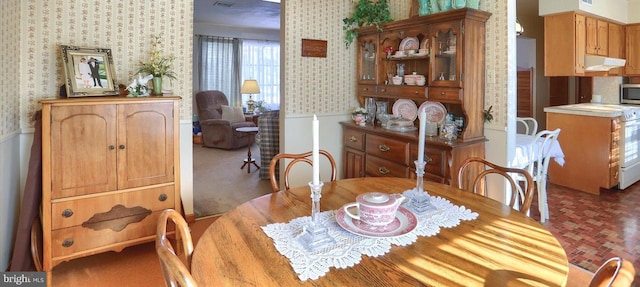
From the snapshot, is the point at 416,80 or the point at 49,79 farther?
the point at 416,80

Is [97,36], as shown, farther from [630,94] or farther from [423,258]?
[630,94]

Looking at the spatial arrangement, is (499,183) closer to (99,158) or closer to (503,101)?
(503,101)

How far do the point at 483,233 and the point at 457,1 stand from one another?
219 centimetres

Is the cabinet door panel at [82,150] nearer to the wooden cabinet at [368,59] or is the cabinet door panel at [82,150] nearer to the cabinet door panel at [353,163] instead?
the cabinet door panel at [353,163]

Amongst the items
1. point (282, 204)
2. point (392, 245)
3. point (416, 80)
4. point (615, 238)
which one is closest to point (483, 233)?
point (392, 245)

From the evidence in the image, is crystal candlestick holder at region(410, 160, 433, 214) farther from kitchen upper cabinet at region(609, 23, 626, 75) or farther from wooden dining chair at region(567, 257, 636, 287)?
kitchen upper cabinet at region(609, 23, 626, 75)

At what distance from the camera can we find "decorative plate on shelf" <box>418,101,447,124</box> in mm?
3182

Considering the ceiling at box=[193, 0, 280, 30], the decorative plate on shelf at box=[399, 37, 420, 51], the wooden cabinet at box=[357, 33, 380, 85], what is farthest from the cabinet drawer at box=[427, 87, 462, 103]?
the ceiling at box=[193, 0, 280, 30]

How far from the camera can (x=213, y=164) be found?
18.3ft

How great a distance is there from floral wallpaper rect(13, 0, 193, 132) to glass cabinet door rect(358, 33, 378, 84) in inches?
68.5

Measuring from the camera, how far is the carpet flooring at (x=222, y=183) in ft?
12.1

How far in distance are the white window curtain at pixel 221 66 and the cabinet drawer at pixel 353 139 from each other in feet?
16.2

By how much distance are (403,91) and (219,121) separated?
440cm

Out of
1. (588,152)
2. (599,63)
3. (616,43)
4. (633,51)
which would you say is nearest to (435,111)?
(588,152)
